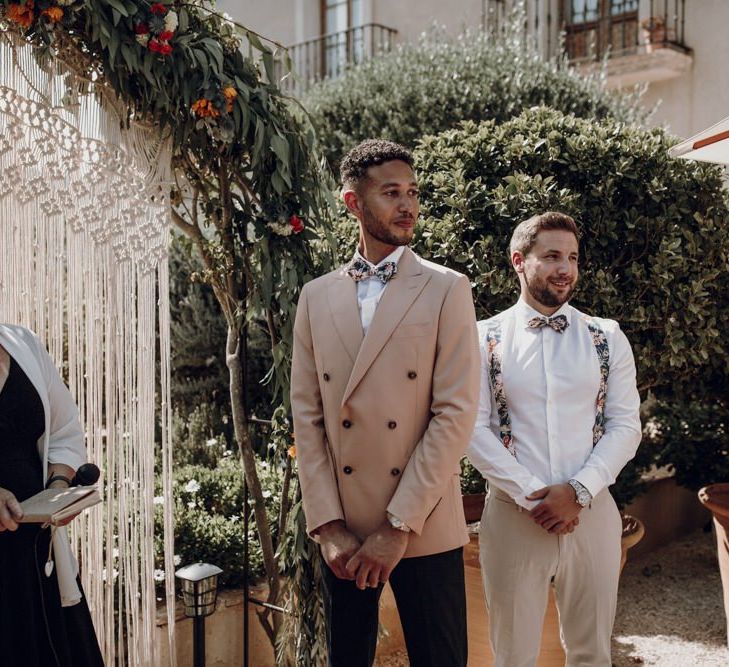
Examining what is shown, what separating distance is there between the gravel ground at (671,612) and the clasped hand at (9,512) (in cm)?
234

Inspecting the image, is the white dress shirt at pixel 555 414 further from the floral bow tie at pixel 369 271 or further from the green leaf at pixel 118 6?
the green leaf at pixel 118 6

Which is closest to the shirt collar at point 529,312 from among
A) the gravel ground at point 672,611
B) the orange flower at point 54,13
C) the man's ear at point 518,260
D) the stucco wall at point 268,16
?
the man's ear at point 518,260

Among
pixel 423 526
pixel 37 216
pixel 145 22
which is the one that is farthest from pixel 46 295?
pixel 423 526

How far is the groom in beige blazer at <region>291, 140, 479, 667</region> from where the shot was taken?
7.97 ft

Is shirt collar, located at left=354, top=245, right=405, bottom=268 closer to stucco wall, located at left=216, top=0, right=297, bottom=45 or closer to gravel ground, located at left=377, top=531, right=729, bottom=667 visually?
gravel ground, located at left=377, top=531, right=729, bottom=667

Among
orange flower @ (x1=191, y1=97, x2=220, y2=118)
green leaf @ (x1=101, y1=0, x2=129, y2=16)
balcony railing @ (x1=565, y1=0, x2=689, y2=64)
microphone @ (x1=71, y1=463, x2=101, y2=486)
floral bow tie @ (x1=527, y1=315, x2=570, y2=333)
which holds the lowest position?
microphone @ (x1=71, y1=463, x2=101, y2=486)

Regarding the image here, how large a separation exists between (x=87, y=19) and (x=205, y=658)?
104 inches

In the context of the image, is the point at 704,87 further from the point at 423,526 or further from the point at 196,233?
the point at 423,526

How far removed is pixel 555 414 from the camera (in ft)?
9.57

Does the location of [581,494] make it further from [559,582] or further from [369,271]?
[369,271]

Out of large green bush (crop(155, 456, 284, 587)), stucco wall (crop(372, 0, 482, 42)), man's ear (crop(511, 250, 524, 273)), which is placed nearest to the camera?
man's ear (crop(511, 250, 524, 273))

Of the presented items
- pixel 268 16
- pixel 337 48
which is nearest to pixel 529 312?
pixel 337 48

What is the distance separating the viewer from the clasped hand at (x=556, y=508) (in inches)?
109

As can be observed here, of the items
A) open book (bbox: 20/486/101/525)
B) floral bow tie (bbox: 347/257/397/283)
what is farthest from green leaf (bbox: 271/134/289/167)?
open book (bbox: 20/486/101/525)
